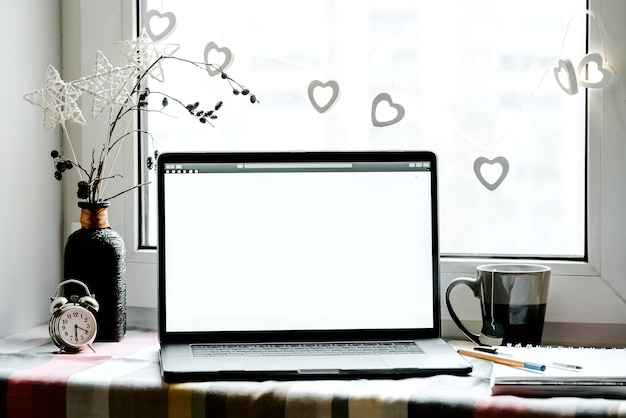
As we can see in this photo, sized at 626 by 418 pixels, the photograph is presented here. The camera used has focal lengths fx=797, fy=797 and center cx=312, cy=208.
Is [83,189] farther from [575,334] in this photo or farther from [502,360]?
[575,334]

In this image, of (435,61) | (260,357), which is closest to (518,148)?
(435,61)

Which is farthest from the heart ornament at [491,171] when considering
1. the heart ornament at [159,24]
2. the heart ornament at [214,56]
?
the heart ornament at [159,24]

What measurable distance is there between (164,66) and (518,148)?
2.02ft

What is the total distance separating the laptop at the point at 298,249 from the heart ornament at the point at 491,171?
0.40 feet

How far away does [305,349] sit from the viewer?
111 cm

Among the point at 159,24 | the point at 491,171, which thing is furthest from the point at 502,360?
the point at 159,24

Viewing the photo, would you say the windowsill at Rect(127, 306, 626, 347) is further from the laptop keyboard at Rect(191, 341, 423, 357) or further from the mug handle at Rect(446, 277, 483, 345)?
the laptop keyboard at Rect(191, 341, 423, 357)

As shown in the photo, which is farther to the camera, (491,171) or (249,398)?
(491,171)

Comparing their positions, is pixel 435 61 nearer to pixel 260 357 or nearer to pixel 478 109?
pixel 478 109

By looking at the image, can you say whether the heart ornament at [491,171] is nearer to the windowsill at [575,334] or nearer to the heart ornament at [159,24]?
the windowsill at [575,334]

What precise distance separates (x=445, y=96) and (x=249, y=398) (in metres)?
0.63

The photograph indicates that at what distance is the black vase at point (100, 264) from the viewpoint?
1.21m

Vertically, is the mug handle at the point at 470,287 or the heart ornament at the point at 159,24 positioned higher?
the heart ornament at the point at 159,24

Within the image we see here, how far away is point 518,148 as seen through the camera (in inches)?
51.6
